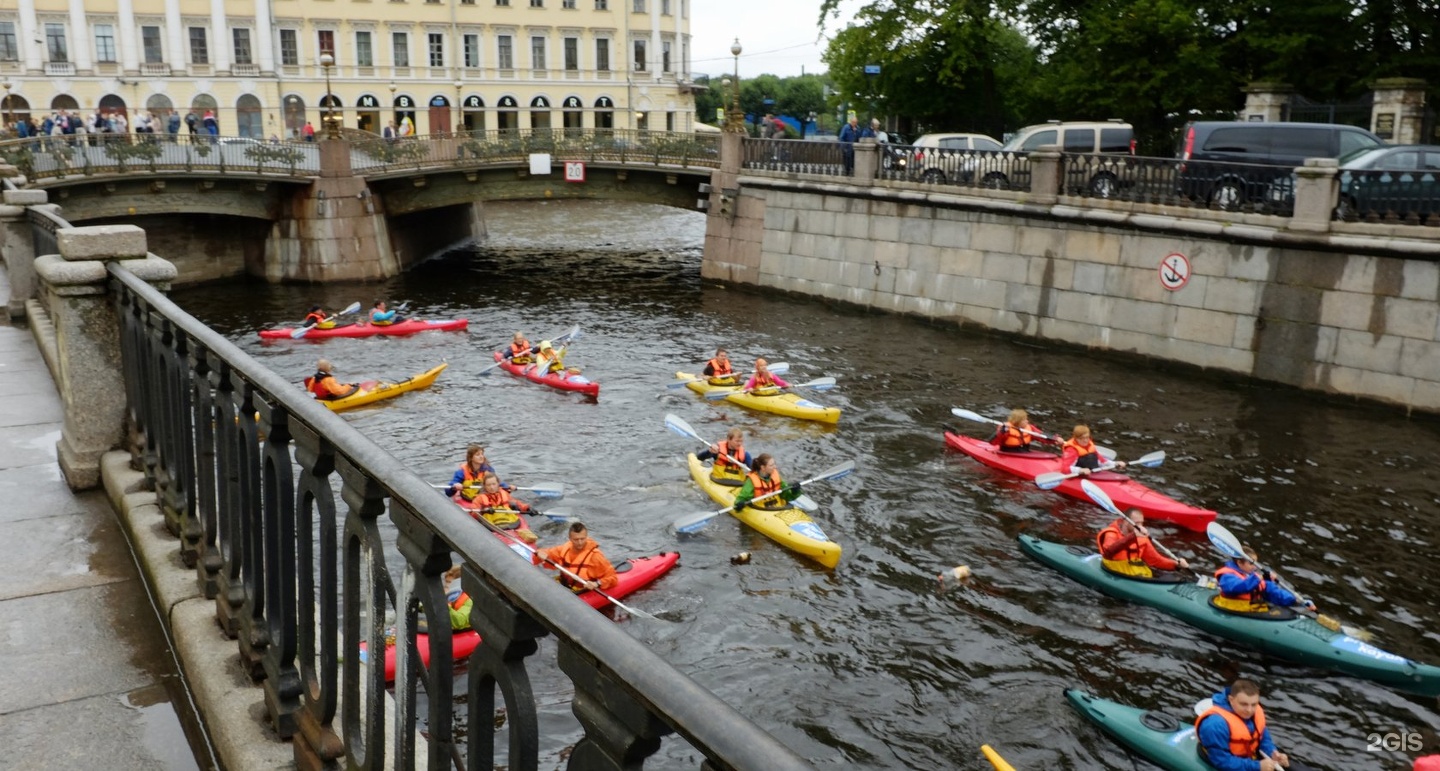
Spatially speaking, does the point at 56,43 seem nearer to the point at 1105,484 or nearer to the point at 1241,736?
the point at 1105,484

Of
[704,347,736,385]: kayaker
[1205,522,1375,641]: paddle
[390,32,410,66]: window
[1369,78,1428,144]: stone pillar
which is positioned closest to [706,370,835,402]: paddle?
[704,347,736,385]: kayaker

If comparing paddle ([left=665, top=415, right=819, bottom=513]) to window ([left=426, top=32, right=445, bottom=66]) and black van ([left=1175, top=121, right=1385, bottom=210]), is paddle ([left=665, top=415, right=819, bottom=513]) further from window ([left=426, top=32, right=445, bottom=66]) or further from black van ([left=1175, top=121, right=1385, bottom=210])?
window ([left=426, top=32, right=445, bottom=66])

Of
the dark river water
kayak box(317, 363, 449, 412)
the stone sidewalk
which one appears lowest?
the dark river water

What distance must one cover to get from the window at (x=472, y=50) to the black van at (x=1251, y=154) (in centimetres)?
4845

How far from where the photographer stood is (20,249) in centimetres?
→ 1164

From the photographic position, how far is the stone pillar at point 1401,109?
2683 centimetres

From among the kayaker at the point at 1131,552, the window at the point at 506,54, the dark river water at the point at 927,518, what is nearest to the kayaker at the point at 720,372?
the dark river water at the point at 927,518

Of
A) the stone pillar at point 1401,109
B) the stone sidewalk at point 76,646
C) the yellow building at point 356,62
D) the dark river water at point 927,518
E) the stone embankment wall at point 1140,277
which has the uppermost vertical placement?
the yellow building at point 356,62

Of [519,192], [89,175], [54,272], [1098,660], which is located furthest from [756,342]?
[54,272]

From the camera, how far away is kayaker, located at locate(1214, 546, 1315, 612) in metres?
11.9

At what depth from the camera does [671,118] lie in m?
71.1

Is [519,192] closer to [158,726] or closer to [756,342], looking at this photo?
[756,342]

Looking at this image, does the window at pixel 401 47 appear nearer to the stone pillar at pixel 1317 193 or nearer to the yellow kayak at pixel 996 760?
the stone pillar at pixel 1317 193

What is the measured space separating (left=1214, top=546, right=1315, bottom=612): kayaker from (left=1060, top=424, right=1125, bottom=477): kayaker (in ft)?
13.4
